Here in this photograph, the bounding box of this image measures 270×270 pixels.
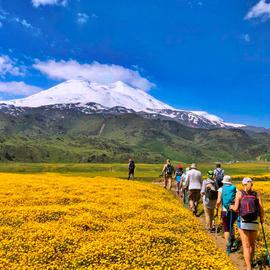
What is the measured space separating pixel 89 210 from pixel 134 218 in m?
3.84

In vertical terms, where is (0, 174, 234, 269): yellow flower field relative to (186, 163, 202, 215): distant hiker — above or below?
below

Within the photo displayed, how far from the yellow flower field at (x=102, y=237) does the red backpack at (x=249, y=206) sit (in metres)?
2.39

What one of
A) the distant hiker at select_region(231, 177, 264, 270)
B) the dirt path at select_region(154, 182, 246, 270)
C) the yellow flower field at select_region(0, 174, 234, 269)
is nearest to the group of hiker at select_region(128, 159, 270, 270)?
the distant hiker at select_region(231, 177, 264, 270)

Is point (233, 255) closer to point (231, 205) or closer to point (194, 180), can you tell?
point (231, 205)

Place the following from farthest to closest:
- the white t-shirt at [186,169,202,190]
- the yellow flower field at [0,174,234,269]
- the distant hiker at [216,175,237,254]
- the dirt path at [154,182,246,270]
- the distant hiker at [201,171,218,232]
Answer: the white t-shirt at [186,169,202,190], the distant hiker at [201,171,218,232], the distant hiker at [216,175,237,254], the dirt path at [154,182,246,270], the yellow flower field at [0,174,234,269]

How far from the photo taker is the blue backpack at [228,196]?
21781mm

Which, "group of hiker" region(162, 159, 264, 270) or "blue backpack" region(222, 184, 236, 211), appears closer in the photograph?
"group of hiker" region(162, 159, 264, 270)

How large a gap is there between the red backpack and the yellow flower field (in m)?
2.39

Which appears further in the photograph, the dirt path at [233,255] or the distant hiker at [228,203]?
the distant hiker at [228,203]

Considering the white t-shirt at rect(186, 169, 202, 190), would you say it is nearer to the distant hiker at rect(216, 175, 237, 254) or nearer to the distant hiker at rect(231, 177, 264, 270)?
the distant hiker at rect(216, 175, 237, 254)

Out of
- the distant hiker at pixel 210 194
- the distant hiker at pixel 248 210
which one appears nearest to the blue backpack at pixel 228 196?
the distant hiker at pixel 248 210

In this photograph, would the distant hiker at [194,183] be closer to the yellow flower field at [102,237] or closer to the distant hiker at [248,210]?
the yellow flower field at [102,237]

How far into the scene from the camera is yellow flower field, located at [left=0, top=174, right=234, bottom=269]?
1784cm

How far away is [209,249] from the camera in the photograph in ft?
69.2
